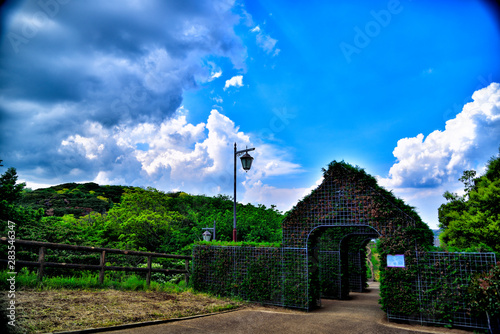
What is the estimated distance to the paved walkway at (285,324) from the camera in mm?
6332

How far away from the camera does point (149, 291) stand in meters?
9.53

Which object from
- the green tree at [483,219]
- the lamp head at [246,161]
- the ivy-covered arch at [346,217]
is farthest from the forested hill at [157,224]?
the green tree at [483,219]

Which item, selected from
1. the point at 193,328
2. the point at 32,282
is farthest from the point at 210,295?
the point at 32,282

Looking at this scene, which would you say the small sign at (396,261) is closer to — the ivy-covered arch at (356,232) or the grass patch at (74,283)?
the ivy-covered arch at (356,232)

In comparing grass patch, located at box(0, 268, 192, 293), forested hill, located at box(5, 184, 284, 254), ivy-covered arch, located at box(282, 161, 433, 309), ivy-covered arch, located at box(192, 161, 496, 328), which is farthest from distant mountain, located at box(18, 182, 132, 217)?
ivy-covered arch, located at box(282, 161, 433, 309)

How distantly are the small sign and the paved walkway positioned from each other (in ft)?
4.75

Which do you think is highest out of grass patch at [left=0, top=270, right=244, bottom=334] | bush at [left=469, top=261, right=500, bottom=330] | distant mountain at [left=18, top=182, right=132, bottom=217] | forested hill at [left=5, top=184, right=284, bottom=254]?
distant mountain at [left=18, top=182, right=132, bottom=217]

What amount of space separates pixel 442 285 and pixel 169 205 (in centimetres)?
1946

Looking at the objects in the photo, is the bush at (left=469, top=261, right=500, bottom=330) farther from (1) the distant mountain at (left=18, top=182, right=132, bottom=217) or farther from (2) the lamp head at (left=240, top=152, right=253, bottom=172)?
(1) the distant mountain at (left=18, top=182, right=132, bottom=217)

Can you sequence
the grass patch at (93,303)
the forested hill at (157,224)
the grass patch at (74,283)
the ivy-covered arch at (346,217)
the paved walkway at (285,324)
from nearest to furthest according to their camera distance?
the grass patch at (93,303) < the paved walkway at (285,324) < the grass patch at (74,283) < the ivy-covered arch at (346,217) < the forested hill at (157,224)

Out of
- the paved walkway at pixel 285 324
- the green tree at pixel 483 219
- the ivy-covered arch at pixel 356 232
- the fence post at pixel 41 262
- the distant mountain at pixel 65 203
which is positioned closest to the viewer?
the paved walkway at pixel 285 324

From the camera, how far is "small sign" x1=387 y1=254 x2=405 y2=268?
26.1ft

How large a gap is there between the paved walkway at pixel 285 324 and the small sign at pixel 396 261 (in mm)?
1448

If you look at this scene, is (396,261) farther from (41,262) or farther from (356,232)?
(41,262)
